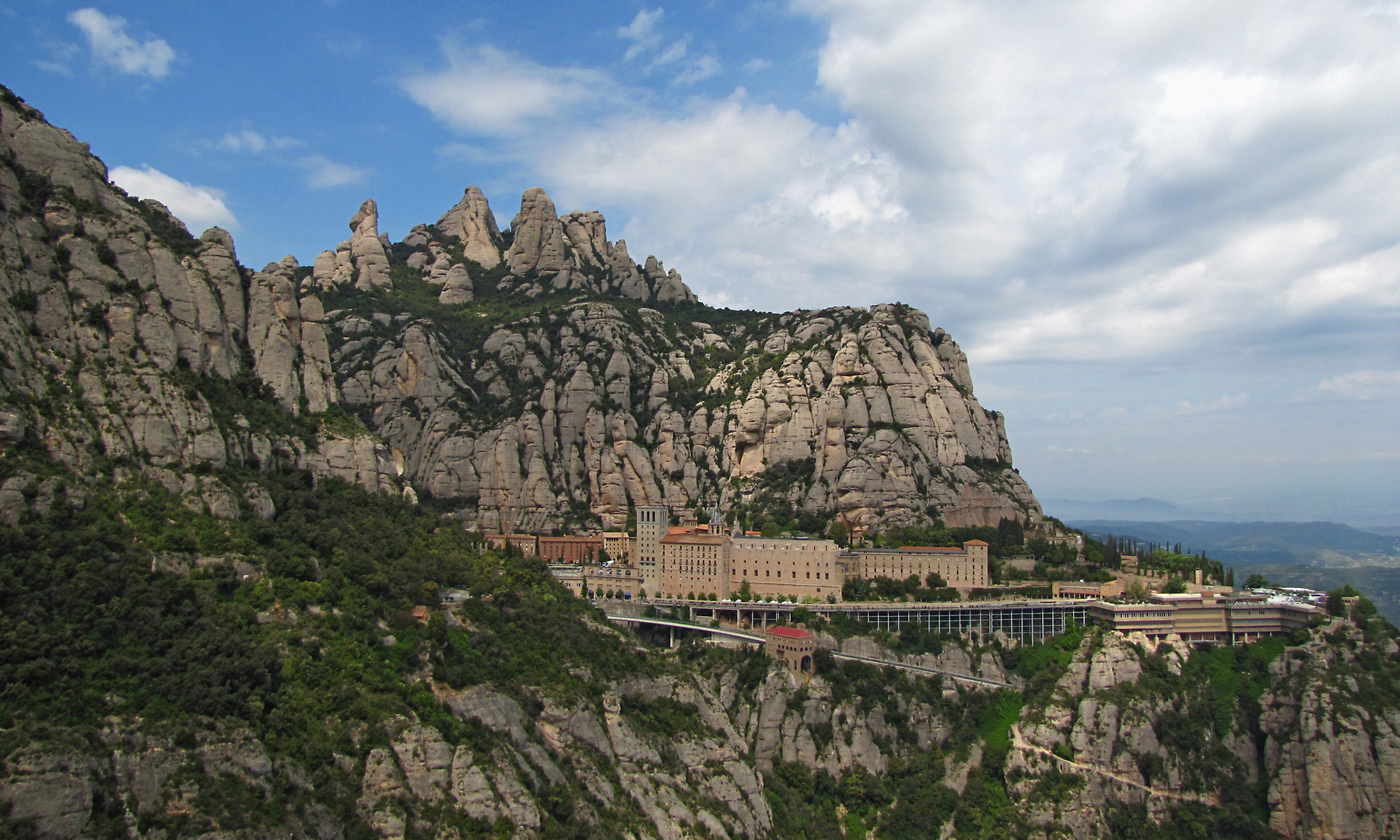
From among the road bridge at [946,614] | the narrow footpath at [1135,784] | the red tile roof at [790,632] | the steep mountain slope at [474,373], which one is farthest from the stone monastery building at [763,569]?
the narrow footpath at [1135,784]

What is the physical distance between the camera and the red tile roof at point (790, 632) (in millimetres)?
91287

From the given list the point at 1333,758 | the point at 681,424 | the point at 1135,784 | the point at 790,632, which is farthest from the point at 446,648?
the point at 681,424

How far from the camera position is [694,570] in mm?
105500

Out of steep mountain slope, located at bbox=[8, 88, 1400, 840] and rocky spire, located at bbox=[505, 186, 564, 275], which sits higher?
rocky spire, located at bbox=[505, 186, 564, 275]

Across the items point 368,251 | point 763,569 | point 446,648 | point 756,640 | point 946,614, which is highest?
point 368,251

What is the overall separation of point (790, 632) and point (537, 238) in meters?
119

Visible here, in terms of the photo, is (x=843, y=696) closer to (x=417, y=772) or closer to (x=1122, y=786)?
(x=1122, y=786)

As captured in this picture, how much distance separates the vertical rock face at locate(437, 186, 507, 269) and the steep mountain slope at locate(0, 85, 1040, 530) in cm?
62

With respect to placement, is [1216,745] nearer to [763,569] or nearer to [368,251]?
[763,569]

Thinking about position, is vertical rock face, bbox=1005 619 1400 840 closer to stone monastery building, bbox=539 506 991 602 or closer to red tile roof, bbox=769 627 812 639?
stone monastery building, bbox=539 506 991 602

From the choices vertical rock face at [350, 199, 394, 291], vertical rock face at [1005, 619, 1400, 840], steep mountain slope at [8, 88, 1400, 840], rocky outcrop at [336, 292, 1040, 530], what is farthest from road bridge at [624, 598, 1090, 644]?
vertical rock face at [350, 199, 394, 291]

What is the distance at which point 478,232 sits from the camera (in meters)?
194

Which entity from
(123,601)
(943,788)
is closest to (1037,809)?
(943,788)

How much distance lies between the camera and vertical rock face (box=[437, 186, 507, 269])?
192m
